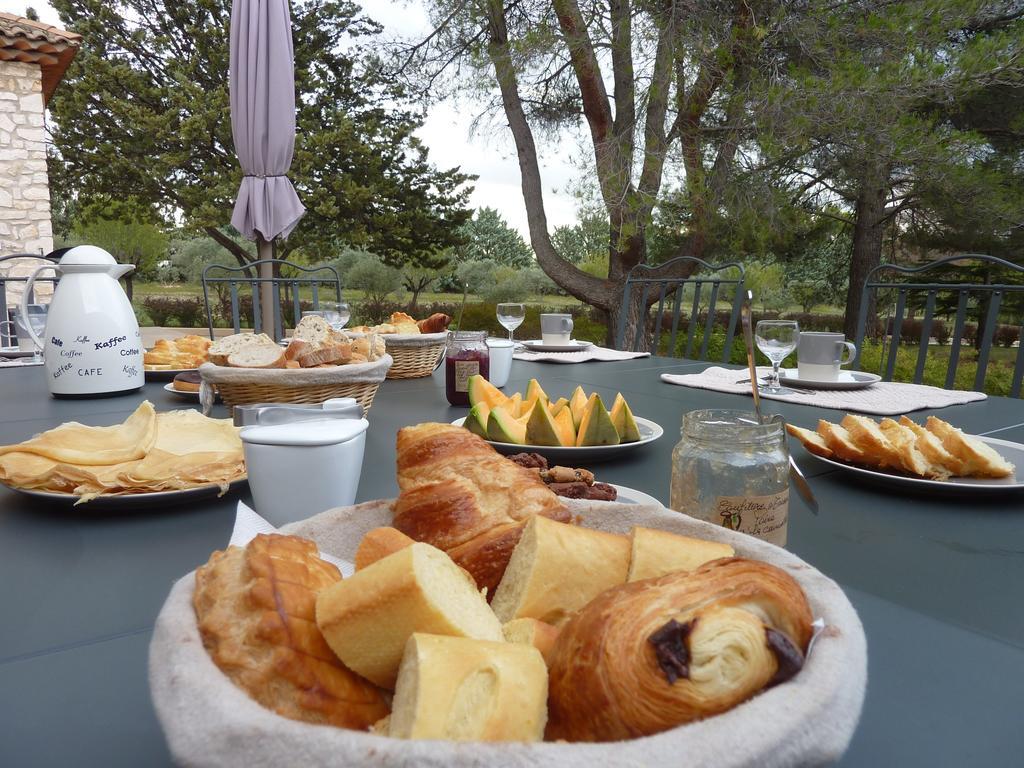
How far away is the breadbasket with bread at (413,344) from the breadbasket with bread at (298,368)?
46 cm

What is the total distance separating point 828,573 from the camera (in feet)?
2.21

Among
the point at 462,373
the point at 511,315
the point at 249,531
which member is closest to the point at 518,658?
the point at 249,531

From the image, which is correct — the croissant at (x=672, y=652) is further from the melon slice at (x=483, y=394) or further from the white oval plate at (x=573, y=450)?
the melon slice at (x=483, y=394)

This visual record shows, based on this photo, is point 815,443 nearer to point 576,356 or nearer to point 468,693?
point 468,693

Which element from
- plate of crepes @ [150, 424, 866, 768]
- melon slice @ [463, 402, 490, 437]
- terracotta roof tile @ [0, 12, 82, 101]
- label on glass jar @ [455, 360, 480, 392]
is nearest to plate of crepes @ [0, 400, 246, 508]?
melon slice @ [463, 402, 490, 437]

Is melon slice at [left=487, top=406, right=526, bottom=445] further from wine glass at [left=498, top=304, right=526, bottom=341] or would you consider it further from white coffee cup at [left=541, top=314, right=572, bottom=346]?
white coffee cup at [left=541, top=314, right=572, bottom=346]

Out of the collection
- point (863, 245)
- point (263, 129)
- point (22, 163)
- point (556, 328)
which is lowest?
point (556, 328)

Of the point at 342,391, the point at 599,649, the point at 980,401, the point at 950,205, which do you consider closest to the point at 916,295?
the point at 950,205

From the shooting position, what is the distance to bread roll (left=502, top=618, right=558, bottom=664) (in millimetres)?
376

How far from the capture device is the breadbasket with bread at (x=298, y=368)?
113 cm

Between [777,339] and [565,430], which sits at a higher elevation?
[777,339]

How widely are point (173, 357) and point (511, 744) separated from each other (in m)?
1.94

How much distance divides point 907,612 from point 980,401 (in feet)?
4.37

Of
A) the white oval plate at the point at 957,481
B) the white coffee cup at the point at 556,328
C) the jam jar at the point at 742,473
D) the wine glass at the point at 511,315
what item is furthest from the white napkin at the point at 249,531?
the white coffee cup at the point at 556,328
